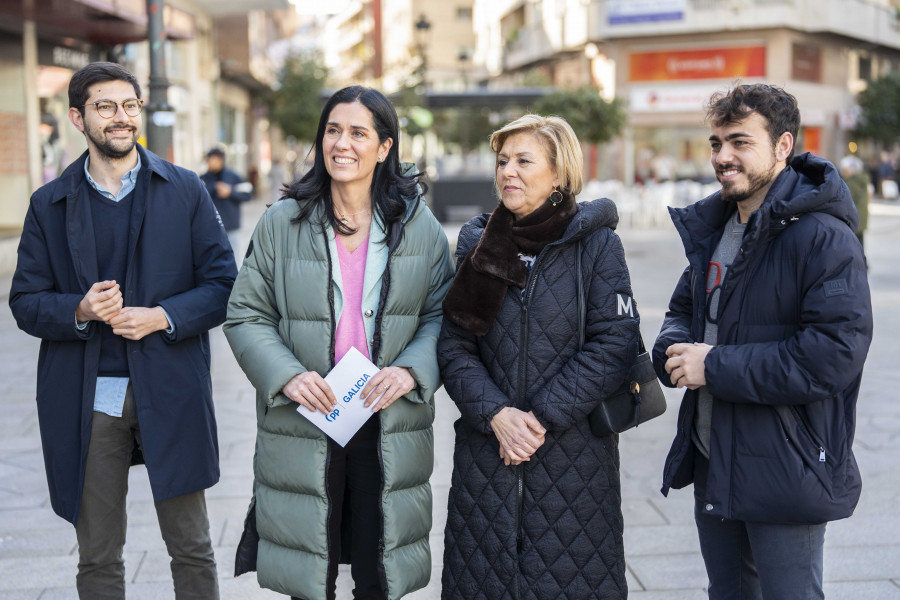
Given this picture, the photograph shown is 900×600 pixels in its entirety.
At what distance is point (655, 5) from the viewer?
38.3 metres

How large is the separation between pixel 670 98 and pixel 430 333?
37818mm

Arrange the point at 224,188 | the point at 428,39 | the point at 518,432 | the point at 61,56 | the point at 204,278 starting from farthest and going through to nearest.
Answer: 1. the point at 428,39
2. the point at 61,56
3. the point at 224,188
4. the point at 204,278
5. the point at 518,432

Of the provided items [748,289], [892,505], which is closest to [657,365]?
[748,289]

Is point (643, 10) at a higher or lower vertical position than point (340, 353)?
higher

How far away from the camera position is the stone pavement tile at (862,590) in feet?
12.9

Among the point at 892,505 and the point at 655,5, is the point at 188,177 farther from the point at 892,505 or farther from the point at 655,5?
the point at 655,5

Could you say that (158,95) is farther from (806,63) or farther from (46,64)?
(806,63)

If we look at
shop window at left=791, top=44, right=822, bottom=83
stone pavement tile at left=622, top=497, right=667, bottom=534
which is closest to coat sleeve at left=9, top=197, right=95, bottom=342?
stone pavement tile at left=622, top=497, right=667, bottom=534

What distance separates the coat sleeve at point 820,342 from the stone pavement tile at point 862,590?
1659mm

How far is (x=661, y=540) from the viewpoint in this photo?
4.57 m

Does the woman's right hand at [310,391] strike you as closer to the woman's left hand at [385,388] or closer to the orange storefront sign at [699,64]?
the woman's left hand at [385,388]

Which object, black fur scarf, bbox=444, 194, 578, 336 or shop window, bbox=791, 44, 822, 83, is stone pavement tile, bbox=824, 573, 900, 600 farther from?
shop window, bbox=791, 44, 822, 83

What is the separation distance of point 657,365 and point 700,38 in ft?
125

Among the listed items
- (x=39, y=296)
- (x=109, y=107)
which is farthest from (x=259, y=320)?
(x=109, y=107)
